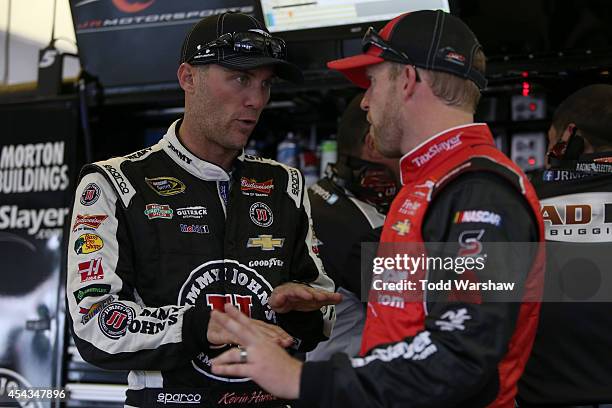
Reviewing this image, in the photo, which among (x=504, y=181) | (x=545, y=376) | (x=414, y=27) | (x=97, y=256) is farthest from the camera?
(x=545, y=376)

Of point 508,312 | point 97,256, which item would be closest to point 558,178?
point 508,312

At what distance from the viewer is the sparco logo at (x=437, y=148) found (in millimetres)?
1642

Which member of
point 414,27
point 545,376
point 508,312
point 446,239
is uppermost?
point 414,27

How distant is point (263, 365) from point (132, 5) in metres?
3.01

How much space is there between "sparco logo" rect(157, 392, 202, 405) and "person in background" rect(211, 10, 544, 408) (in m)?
0.48

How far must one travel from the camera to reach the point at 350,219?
2.83m

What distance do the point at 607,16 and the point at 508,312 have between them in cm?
221

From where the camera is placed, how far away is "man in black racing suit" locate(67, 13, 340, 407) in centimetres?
191

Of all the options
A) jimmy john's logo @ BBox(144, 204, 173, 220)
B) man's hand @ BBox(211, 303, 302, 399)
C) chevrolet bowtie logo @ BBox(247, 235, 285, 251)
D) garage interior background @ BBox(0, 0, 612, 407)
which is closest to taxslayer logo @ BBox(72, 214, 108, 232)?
jimmy john's logo @ BBox(144, 204, 173, 220)

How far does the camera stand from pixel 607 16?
3303mm

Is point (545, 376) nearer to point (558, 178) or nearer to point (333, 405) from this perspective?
point (558, 178)

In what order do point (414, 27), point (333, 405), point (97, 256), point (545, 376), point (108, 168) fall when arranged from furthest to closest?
point (545, 376) → point (108, 168) → point (97, 256) → point (414, 27) → point (333, 405)

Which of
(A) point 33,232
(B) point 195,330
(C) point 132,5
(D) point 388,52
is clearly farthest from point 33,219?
(D) point 388,52

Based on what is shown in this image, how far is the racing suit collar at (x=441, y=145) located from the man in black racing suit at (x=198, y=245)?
425 mm
